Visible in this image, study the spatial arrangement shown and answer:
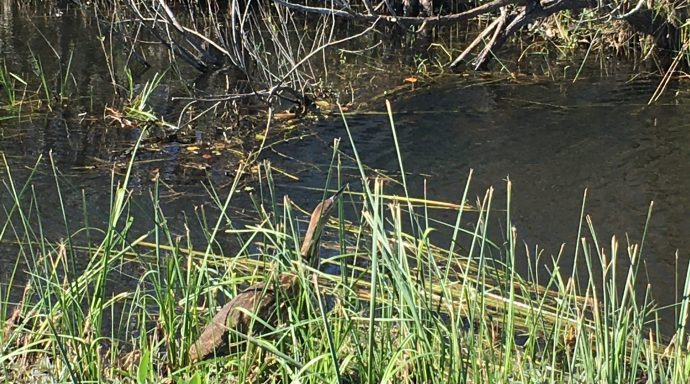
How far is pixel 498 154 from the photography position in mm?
5172

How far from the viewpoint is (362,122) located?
586 cm

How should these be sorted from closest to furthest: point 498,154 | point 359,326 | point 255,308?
point 255,308 < point 359,326 < point 498,154

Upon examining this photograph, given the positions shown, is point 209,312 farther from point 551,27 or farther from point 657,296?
point 551,27

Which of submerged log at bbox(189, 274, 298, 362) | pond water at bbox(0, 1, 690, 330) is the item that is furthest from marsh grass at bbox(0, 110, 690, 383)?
pond water at bbox(0, 1, 690, 330)

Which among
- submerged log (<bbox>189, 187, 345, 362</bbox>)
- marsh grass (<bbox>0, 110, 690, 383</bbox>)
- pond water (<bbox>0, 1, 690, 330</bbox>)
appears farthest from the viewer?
pond water (<bbox>0, 1, 690, 330</bbox>)

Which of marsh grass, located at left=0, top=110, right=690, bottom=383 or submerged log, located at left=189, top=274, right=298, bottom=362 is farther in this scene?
submerged log, located at left=189, top=274, right=298, bottom=362

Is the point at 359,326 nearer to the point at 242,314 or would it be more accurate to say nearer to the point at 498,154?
the point at 242,314

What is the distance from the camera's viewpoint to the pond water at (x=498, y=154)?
4.28 m

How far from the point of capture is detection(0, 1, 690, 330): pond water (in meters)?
4.28

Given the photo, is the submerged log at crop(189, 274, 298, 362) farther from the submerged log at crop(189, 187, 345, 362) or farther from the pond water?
the pond water

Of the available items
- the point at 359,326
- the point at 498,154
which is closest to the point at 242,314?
the point at 359,326

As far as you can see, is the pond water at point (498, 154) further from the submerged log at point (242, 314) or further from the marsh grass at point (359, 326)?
the submerged log at point (242, 314)

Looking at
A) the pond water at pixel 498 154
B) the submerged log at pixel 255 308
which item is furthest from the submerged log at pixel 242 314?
the pond water at pixel 498 154

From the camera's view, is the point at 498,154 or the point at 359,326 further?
the point at 498,154
